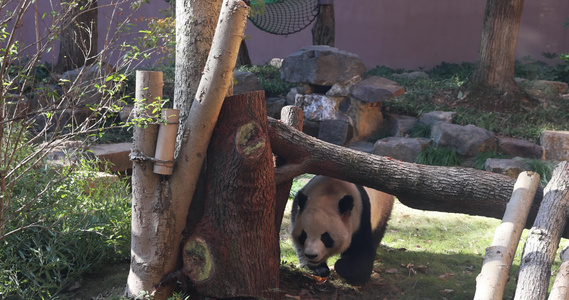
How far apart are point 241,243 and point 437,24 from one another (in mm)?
10684

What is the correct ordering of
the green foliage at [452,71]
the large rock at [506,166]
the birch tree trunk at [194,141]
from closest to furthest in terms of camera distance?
1. the birch tree trunk at [194,141]
2. the large rock at [506,166]
3. the green foliage at [452,71]

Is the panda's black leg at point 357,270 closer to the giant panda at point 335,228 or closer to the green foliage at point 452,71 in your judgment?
the giant panda at point 335,228

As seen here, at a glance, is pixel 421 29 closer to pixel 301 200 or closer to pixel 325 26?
pixel 325 26

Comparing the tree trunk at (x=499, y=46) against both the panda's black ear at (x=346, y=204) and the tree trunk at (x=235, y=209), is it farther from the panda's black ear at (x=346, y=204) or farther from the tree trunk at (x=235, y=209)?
the tree trunk at (x=235, y=209)

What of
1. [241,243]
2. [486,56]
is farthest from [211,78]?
[486,56]

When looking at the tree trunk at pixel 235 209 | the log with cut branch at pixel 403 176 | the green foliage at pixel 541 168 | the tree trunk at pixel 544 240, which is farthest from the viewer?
the green foliage at pixel 541 168

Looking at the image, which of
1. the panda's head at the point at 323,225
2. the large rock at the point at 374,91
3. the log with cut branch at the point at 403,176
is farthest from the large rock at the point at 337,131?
the log with cut branch at the point at 403,176

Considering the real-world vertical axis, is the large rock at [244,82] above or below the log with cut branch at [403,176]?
above

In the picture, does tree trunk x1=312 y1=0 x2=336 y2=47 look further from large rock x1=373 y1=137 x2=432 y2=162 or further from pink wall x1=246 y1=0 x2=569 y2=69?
large rock x1=373 y1=137 x2=432 y2=162

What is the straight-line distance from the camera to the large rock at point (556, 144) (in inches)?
287

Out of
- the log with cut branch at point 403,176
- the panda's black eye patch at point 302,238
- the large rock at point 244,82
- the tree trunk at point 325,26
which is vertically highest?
the tree trunk at point 325,26

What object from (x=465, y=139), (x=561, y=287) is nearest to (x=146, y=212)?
(x=561, y=287)

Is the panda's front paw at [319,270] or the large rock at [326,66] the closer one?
the panda's front paw at [319,270]

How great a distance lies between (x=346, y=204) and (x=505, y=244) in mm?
1328
